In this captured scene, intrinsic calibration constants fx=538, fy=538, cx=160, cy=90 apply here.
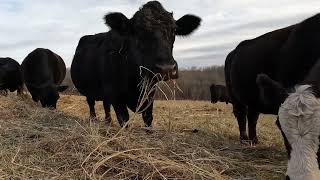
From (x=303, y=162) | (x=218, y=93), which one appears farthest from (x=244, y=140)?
(x=218, y=93)

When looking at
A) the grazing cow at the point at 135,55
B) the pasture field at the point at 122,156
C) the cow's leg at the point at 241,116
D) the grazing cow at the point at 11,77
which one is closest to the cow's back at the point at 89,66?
the grazing cow at the point at 135,55

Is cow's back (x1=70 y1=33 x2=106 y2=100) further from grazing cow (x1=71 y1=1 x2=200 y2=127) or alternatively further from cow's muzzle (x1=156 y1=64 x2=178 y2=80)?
cow's muzzle (x1=156 y1=64 x2=178 y2=80)

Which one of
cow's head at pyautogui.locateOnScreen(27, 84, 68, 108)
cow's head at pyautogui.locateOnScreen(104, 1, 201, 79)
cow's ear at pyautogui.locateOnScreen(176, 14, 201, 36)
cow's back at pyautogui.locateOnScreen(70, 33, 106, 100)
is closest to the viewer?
cow's head at pyautogui.locateOnScreen(104, 1, 201, 79)

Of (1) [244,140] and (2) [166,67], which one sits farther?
Answer: (1) [244,140]

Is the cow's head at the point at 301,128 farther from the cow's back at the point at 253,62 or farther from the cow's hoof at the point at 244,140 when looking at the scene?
the cow's hoof at the point at 244,140

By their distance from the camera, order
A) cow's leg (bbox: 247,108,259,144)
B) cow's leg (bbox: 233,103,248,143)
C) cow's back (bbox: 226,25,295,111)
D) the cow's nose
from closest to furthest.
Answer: the cow's nose
cow's back (bbox: 226,25,295,111)
cow's leg (bbox: 247,108,259,144)
cow's leg (bbox: 233,103,248,143)

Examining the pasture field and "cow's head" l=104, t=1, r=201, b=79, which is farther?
"cow's head" l=104, t=1, r=201, b=79

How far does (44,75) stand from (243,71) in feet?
28.9

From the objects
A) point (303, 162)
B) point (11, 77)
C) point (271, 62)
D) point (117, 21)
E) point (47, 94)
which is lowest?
point (303, 162)

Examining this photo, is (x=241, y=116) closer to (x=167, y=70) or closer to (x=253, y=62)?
(x=253, y=62)

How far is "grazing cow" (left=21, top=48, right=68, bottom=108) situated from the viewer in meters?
15.6

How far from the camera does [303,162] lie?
202 inches

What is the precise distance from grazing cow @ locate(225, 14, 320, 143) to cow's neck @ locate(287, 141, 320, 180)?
913 millimetres

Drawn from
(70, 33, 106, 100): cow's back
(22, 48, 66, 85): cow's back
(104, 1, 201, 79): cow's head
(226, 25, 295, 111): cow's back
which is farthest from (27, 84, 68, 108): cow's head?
(226, 25, 295, 111): cow's back
